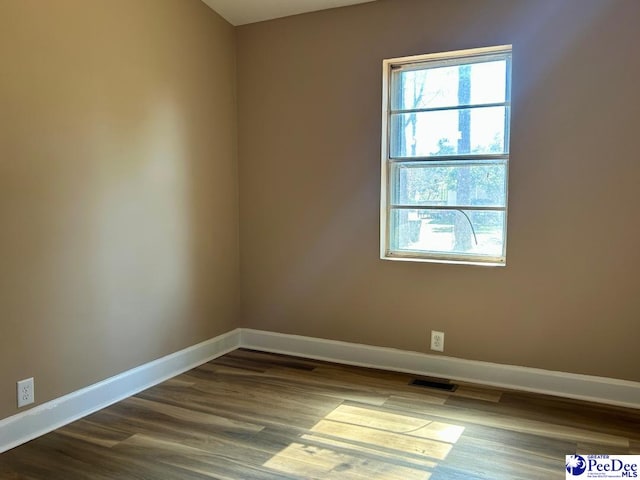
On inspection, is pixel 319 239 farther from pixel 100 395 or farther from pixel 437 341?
pixel 100 395

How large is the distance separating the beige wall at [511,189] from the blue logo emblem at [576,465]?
0.84 metres

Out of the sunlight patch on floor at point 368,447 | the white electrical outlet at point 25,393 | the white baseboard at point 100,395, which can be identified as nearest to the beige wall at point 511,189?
the white baseboard at point 100,395

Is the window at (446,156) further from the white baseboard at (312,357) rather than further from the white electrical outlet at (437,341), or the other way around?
the white baseboard at (312,357)

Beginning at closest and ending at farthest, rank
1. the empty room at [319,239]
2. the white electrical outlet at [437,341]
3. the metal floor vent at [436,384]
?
the empty room at [319,239], the metal floor vent at [436,384], the white electrical outlet at [437,341]

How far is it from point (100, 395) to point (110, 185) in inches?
46.3

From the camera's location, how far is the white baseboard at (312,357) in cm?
270

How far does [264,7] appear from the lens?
369cm

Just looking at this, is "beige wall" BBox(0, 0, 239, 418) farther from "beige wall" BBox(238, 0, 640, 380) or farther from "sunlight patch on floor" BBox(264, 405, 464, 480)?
"sunlight patch on floor" BBox(264, 405, 464, 480)

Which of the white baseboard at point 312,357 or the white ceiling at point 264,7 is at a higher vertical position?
the white ceiling at point 264,7

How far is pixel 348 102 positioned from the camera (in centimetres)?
362

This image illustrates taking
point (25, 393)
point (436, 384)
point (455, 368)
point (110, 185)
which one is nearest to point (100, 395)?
point (25, 393)

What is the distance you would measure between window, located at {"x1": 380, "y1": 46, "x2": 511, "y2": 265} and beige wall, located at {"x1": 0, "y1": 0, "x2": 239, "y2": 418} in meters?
1.26

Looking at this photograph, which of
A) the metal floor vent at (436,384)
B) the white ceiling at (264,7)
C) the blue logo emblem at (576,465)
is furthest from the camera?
the white ceiling at (264,7)

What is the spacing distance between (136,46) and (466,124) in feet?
6.73
